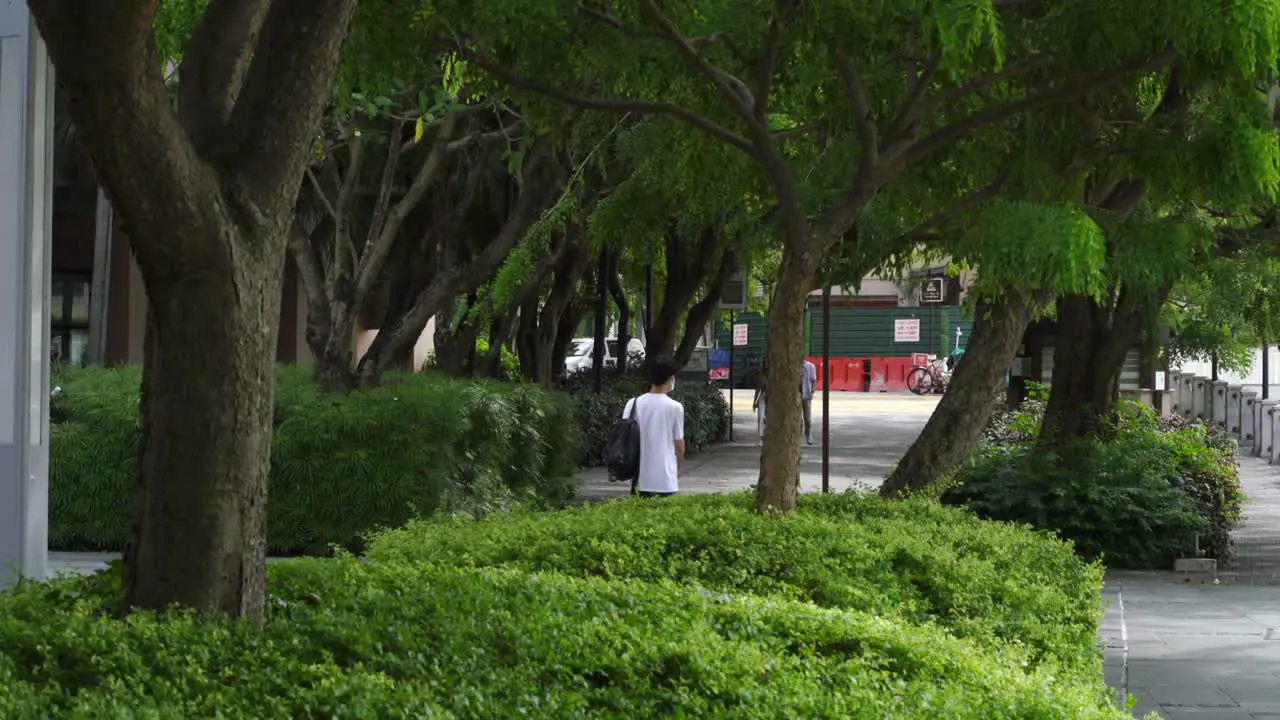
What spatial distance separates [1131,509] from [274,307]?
10634mm

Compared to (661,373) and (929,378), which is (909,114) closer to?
(661,373)

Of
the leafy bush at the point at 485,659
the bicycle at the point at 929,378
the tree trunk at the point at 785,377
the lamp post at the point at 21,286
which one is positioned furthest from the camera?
the bicycle at the point at 929,378

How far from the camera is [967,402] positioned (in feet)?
43.5

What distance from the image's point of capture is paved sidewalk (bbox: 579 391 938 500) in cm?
2286

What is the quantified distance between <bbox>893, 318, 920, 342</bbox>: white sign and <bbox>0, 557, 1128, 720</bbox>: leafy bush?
59.6 meters

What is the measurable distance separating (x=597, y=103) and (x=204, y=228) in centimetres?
536

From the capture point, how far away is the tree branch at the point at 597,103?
1048 cm

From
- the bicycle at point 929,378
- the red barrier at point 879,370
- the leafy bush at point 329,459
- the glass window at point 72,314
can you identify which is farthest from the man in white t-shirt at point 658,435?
the red barrier at point 879,370

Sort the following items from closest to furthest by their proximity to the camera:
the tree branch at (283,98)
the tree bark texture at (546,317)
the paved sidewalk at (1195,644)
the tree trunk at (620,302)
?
1. the tree branch at (283,98)
2. the paved sidewalk at (1195,644)
3. the tree bark texture at (546,317)
4. the tree trunk at (620,302)

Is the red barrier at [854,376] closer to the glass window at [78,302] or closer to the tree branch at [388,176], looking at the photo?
the glass window at [78,302]

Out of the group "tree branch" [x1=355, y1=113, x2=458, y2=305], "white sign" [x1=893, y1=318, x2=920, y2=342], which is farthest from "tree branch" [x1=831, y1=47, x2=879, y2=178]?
"white sign" [x1=893, y1=318, x2=920, y2=342]

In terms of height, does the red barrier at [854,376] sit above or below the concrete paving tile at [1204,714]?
above

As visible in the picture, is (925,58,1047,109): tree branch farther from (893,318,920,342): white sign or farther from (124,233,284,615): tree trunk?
(893,318,920,342): white sign

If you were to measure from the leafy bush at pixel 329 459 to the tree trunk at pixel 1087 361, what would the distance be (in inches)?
205
